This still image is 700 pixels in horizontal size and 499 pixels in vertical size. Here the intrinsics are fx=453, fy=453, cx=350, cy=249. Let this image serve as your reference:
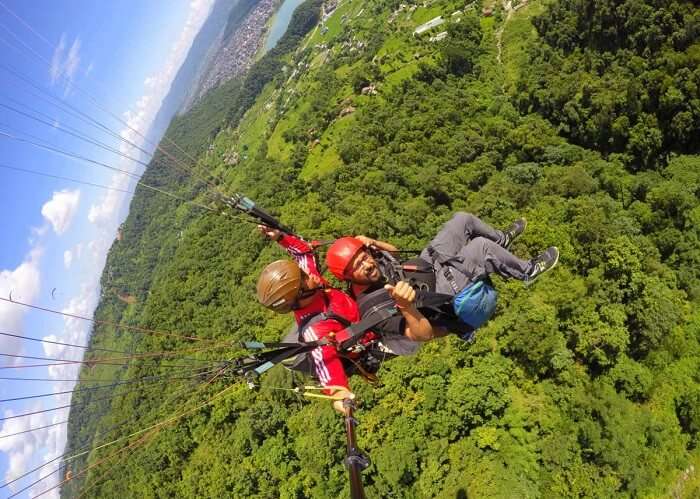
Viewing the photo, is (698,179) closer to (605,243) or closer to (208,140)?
(605,243)

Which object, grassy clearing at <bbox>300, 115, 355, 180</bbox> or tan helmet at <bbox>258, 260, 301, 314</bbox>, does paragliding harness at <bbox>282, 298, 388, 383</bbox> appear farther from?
grassy clearing at <bbox>300, 115, 355, 180</bbox>

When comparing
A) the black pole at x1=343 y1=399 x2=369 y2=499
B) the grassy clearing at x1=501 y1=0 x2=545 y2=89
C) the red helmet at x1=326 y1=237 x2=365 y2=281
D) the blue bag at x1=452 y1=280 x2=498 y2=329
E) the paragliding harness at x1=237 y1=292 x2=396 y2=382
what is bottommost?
the black pole at x1=343 y1=399 x2=369 y2=499

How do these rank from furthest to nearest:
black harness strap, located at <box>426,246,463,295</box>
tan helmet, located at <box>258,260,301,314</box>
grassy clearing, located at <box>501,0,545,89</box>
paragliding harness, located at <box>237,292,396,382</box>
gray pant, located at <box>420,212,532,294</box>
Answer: grassy clearing, located at <box>501,0,545,89</box> < gray pant, located at <box>420,212,532,294</box> < black harness strap, located at <box>426,246,463,295</box> < tan helmet, located at <box>258,260,301,314</box> < paragliding harness, located at <box>237,292,396,382</box>

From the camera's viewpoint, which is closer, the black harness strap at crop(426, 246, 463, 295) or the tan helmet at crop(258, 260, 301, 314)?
the tan helmet at crop(258, 260, 301, 314)

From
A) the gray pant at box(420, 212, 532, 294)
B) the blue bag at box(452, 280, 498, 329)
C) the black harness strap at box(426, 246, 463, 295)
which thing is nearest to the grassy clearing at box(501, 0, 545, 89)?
the gray pant at box(420, 212, 532, 294)

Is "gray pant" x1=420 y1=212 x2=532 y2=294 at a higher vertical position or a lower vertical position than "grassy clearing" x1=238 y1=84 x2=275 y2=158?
lower

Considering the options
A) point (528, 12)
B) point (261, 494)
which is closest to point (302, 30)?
point (528, 12)

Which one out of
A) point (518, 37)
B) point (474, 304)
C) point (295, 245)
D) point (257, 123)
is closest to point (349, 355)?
point (474, 304)
